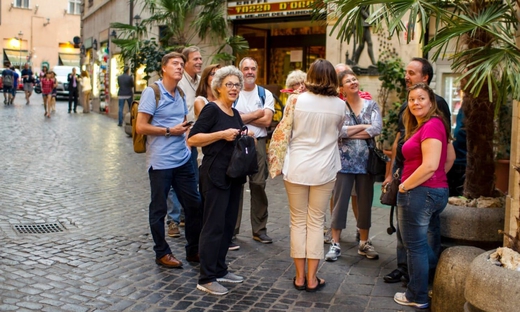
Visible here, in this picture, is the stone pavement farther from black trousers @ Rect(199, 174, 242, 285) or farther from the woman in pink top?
the woman in pink top

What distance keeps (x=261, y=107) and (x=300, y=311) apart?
8.16 feet

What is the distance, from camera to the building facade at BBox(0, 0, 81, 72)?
166 ft

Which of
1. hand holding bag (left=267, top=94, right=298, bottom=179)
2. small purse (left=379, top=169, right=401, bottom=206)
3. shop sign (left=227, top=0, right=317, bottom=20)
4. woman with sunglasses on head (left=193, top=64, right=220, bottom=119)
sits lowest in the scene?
small purse (left=379, top=169, right=401, bottom=206)

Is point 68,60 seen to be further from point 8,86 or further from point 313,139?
point 313,139

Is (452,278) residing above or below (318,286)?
above

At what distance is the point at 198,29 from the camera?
1658 centimetres

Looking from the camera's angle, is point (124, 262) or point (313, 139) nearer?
point (313, 139)

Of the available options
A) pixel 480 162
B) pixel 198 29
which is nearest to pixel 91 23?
pixel 198 29

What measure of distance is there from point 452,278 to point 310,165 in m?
1.36

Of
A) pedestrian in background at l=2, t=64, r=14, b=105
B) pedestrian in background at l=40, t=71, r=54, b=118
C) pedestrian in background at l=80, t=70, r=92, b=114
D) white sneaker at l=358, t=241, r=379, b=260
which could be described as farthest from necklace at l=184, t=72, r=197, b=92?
pedestrian in background at l=2, t=64, r=14, b=105

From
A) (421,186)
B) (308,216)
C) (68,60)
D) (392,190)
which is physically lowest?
(308,216)

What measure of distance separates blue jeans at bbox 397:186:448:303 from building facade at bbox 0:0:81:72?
50.0 meters

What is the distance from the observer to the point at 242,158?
502cm

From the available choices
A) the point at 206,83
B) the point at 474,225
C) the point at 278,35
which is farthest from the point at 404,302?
the point at 278,35
